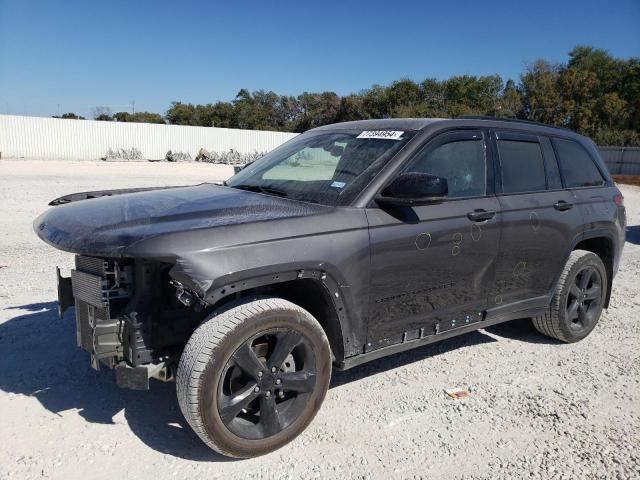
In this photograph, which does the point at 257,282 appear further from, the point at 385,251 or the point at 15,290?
the point at 15,290

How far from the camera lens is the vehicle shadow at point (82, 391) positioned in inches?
125

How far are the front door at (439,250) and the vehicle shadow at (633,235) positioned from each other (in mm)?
7868

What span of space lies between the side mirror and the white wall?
118ft

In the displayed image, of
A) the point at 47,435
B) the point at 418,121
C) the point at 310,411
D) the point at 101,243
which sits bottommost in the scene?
the point at 47,435

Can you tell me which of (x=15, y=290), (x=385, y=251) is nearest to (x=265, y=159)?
(x=385, y=251)

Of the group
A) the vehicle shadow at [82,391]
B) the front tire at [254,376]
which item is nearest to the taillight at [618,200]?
the front tire at [254,376]

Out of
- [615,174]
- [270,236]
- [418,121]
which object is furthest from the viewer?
[615,174]

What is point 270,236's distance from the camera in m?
2.84

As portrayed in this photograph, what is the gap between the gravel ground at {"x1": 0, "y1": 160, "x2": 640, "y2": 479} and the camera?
292cm

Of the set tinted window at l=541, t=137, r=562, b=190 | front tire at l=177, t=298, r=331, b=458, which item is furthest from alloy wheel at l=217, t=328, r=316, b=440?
tinted window at l=541, t=137, r=562, b=190

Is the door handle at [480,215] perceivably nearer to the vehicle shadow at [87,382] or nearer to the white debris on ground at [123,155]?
the vehicle shadow at [87,382]

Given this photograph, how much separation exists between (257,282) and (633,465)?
2343mm

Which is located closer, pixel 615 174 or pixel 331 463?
pixel 331 463

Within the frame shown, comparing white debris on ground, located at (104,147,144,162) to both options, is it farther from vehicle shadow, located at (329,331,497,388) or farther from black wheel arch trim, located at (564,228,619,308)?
black wheel arch trim, located at (564,228,619,308)
